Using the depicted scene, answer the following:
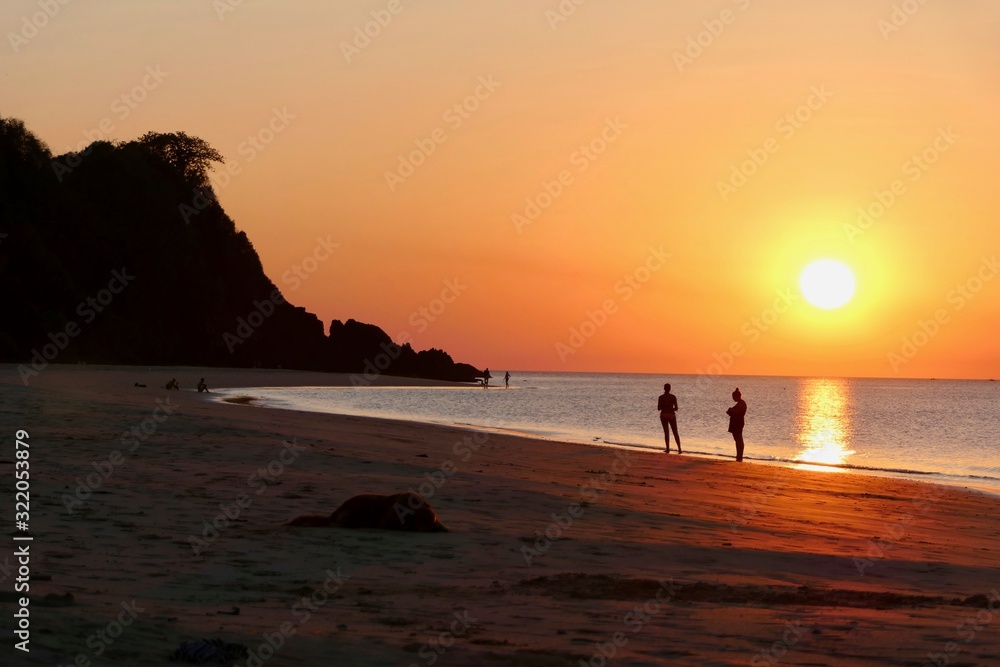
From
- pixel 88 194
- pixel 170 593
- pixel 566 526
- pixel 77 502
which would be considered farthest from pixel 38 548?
pixel 88 194

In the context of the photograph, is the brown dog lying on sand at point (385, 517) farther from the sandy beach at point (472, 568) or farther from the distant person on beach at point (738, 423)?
the distant person on beach at point (738, 423)

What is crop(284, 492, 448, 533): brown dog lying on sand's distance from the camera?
1019 cm

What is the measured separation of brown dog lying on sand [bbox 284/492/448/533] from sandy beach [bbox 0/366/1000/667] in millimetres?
195

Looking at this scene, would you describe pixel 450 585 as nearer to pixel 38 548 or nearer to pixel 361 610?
pixel 361 610

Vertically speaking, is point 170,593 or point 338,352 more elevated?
point 338,352

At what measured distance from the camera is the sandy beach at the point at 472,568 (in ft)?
20.3

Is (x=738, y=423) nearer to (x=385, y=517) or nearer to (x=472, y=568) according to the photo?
(x=385, y=517)

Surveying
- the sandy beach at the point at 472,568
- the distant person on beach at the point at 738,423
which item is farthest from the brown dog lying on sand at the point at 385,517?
the distant person on beach at the point at 738,423

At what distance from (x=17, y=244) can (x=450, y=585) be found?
79526mm

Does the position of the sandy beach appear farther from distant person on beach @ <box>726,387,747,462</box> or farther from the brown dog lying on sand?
distant person on beach @ <box>726,387,747,462</box>

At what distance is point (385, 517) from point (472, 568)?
6.17ft

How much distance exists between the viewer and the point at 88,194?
92062mm

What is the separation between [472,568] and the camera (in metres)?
8.64

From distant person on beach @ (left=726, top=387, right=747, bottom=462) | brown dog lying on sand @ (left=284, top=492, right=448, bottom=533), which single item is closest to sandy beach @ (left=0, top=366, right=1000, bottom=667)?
brown dog lying on sand @ (left=284, top=492, right=448, bottom=533)
